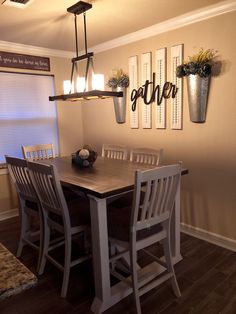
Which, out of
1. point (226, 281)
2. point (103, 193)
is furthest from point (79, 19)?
point (226, 281)

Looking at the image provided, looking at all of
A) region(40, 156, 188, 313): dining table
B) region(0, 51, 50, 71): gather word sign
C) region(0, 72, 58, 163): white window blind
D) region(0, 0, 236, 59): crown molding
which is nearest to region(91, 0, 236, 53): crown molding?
region(0, 0, 236, 59): crown molding

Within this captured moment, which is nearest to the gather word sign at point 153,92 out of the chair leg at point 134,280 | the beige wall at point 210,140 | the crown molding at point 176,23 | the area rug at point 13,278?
the beige wall at point 210,140

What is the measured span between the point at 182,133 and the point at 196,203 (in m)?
0.81

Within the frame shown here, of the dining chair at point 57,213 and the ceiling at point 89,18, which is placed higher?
the ceiling at point 89,18

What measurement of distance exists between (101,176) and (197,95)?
1.27 m

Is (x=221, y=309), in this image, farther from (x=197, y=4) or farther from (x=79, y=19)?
(x=79, y=19)

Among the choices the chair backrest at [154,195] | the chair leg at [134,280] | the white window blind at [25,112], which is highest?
the white window blind at [25,112]

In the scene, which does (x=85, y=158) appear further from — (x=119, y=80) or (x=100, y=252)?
(x=119, y=80)

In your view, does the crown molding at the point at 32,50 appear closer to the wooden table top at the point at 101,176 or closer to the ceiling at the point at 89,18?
the ceiling at the point at 89,18

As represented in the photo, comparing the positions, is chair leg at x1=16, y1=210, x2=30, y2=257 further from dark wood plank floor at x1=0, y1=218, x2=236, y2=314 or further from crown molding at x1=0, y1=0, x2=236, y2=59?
crown molding at x1=0, y1=0, x2=236, y2=59

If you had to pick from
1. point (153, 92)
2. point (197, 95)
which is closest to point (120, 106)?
point (153, 92)

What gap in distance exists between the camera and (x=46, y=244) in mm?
2223

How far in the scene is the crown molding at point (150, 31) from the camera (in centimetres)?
238

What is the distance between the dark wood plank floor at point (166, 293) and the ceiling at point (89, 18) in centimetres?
239
